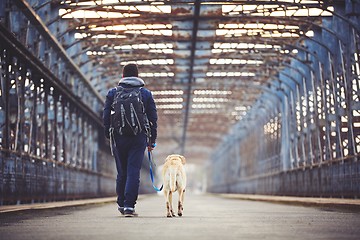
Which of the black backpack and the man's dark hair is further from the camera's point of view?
the man's dark hair

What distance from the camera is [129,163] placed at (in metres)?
9.34

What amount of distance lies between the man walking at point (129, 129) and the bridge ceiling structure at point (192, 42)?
387 inches

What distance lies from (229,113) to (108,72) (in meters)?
16.2

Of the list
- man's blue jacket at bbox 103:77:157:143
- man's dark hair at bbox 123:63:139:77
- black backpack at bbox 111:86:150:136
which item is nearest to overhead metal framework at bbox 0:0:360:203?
man's dark hair at bbox 123:63:139:77

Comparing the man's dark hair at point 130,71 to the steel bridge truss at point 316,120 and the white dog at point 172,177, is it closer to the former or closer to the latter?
the white dog at point 172,177

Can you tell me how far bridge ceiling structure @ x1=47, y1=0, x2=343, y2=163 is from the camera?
21.1m

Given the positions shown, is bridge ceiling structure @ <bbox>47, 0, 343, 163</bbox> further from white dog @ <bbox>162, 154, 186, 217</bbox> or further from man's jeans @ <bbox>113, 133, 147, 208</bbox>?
white dog @ <bbox>162, 154, 186, 217</bbox>

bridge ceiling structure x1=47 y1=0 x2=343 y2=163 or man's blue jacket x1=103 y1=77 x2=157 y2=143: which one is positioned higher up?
bridge ceiling structure x1=47 y1=0 x2=343 y2=163

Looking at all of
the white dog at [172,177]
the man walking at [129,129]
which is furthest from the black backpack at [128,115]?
the white dog at [172,177]

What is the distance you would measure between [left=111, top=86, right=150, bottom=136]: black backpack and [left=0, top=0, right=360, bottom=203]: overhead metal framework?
17.8 ft

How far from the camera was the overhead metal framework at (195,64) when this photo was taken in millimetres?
19094

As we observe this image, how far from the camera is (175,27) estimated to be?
22969mm

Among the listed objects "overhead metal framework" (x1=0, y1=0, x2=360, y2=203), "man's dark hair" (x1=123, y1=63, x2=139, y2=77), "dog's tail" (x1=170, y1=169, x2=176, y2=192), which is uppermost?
"overhead metal framework" (x1=0, y1=0, x2=360, y2=203)

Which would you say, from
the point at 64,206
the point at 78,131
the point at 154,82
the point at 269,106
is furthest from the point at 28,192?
the point at 269,106
